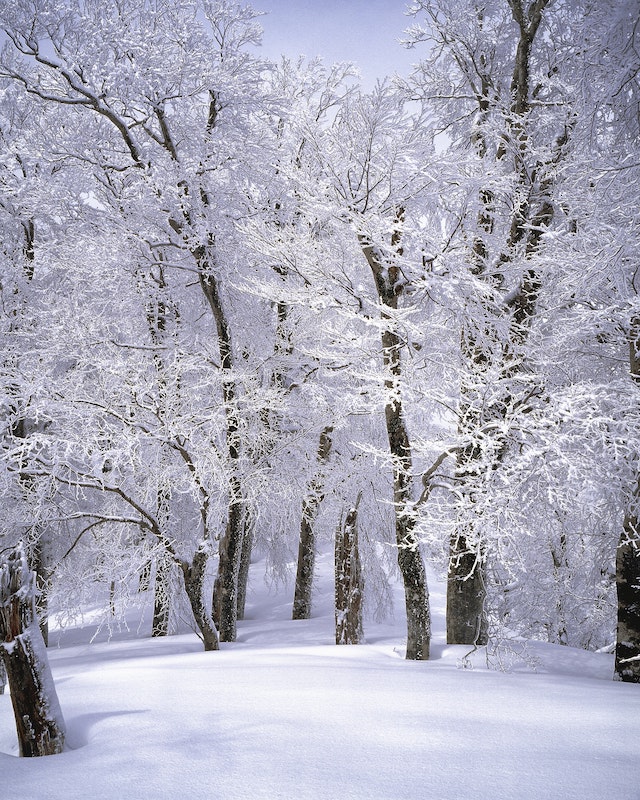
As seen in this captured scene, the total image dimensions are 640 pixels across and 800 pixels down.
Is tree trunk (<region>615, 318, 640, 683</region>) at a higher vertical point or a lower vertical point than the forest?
lower

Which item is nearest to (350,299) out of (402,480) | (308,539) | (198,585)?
(402,480)

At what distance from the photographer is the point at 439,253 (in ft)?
Result: 20.7

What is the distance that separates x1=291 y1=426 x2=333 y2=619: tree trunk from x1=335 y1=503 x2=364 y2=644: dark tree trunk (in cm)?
77

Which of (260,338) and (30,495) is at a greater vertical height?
(260,338)

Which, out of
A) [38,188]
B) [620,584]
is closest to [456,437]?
[620,584]

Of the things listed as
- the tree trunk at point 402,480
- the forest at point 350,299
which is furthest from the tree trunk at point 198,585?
the tree trunk at point 402,480

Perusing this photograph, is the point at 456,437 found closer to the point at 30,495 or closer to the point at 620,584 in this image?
the point at 620,584

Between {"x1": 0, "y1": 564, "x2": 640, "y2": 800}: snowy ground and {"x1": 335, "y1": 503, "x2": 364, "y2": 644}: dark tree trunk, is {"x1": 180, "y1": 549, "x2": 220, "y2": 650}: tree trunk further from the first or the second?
{"x1": 0, "y1": 564, "x2": 640, "y2": 800}: snowy ground

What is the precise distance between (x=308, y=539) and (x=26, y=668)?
9.78 m

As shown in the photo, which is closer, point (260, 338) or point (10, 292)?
point (260, 338)

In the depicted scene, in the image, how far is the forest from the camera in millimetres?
5766

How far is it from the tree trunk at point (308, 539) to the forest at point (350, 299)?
0.14m

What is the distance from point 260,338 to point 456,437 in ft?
17.1

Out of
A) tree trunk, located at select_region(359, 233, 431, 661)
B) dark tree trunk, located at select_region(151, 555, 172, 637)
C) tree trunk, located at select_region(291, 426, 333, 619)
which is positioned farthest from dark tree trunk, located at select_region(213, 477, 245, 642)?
tree trunk, located at select_region(359, 233, 431, 661)
